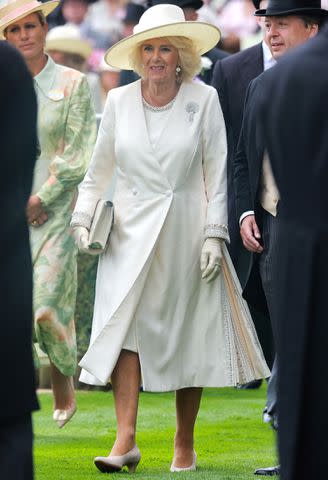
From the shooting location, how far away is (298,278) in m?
4.76

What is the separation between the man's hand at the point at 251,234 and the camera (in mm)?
8102

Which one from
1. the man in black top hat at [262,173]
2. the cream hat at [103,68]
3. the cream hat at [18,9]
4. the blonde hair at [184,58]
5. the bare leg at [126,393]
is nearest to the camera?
the man in black top hat at [262,173]

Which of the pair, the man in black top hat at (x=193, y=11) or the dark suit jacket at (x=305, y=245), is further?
the man in black top hat at (x=193, y=11)

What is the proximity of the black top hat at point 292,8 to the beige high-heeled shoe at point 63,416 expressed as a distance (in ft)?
9.10

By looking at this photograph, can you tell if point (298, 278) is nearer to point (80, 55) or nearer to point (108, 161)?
point (108, 161)

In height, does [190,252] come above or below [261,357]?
above

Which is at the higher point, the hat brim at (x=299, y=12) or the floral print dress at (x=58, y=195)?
the hat brim at (x=299, y=12)

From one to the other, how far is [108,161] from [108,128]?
17cm

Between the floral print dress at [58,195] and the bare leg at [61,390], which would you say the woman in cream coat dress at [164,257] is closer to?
the floral print dress at [58,195]

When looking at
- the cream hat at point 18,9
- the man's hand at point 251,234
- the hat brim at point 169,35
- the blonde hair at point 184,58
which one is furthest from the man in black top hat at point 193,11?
the man's hand at point 251,234

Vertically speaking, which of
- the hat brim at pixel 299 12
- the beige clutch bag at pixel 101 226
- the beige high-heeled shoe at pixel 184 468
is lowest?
the beige high-heeled shoe at pixel 184 468

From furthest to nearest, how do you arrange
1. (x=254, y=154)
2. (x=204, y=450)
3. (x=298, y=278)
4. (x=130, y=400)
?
(x=204, y=450), (x=130, y=400), (x=254, y=154), (x=298, y=278)

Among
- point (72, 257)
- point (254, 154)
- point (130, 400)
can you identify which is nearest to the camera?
point (254, 154)

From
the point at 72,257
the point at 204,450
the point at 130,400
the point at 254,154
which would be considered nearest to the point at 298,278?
the point at 254,154
